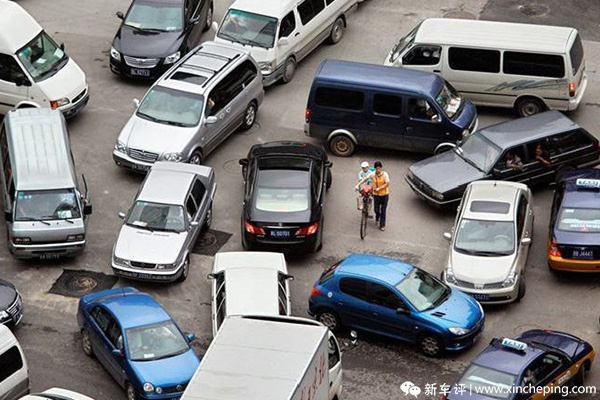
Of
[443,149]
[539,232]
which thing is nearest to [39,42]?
[443,149]

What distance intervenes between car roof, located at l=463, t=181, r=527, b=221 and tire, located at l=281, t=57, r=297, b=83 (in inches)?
316

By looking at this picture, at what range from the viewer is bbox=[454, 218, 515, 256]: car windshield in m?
27.7

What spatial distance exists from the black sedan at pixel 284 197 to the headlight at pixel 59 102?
5.35m

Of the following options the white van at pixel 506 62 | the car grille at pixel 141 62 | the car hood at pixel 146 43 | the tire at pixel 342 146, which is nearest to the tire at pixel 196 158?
the tire at pixel 342 146

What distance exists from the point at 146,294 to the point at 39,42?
9.89 m

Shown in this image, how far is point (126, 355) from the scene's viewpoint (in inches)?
966

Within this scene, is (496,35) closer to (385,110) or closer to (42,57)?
(385,110)

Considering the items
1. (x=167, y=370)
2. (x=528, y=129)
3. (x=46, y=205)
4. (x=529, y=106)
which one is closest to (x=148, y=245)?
(x=46, y=205)

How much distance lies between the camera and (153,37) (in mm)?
35500

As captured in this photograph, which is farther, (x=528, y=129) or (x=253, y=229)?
(x=528, y=129)

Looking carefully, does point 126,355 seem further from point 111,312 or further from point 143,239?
point 143,239

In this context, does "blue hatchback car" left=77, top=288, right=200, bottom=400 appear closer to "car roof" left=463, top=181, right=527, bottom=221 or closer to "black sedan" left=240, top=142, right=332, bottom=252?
"black sedan" left=240, top=142, right=332, bottom=252

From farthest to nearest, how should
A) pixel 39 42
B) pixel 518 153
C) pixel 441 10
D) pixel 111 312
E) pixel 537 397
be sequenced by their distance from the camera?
pixel 441 10, pixel 39 42, pixel 518 153, pixel 111 312, pixel 537 397

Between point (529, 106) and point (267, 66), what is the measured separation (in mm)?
6793
